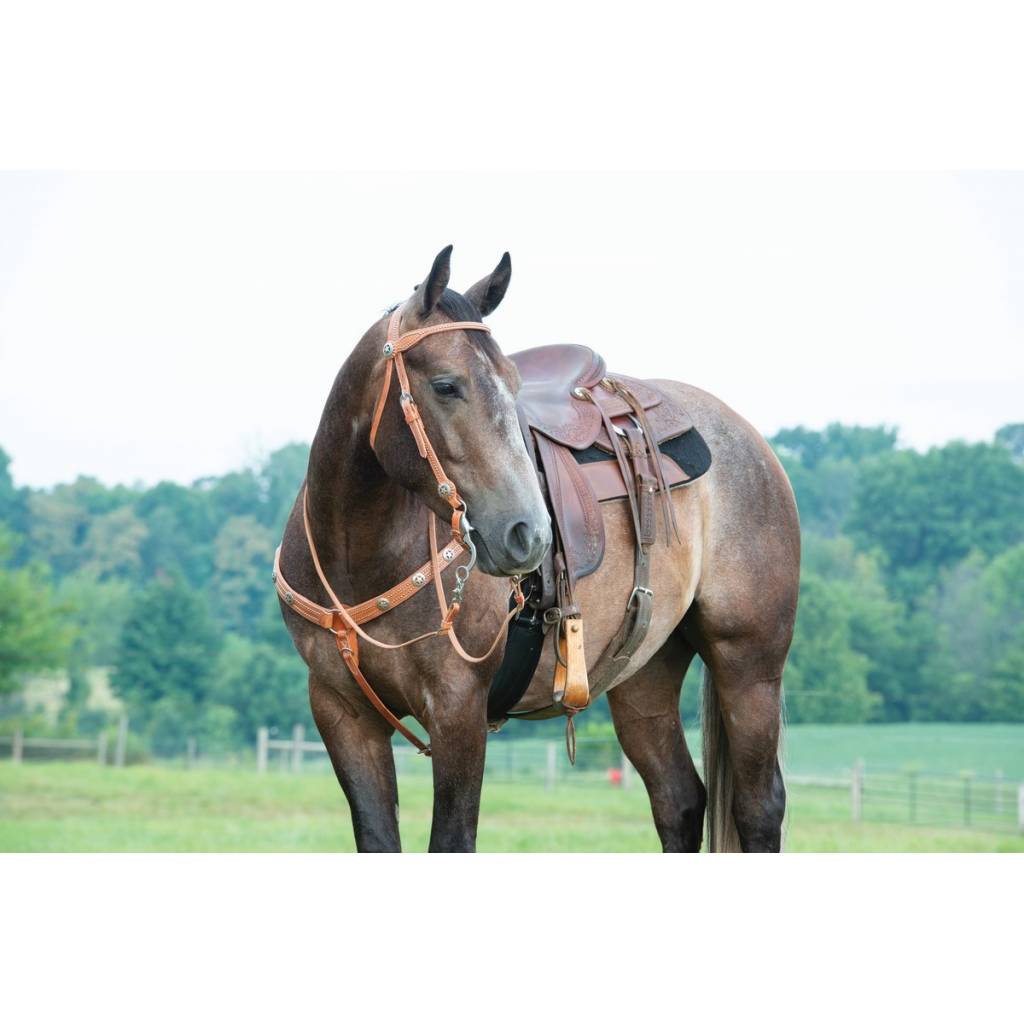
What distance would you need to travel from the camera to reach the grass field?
48.8 feet

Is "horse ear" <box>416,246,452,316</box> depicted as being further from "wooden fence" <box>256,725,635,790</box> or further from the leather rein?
"wooden fence" <box>256,725,635,790</box>

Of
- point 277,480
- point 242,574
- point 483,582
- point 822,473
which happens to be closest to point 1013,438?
point 822,473

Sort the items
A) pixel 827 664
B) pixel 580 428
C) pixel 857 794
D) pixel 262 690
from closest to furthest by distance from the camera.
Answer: pixel 580 428 < pixel 857 794 < pixel 827 664 < pixel 262 690

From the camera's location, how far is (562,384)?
4.43m

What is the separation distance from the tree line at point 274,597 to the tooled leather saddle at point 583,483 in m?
24.7

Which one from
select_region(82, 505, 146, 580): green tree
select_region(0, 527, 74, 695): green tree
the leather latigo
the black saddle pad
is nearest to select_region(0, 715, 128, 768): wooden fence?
select_region(0, 527, 74, 695): green tree

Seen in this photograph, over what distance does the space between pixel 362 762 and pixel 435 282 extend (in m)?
1.52

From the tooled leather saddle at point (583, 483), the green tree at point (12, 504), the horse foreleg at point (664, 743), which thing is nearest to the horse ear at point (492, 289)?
the tooled leather saddle at point (583, 483)

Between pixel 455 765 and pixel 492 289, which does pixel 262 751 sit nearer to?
pixel 455 765

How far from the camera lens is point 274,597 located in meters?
33.5

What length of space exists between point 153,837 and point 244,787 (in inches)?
342

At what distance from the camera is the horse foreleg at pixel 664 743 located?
4645mm

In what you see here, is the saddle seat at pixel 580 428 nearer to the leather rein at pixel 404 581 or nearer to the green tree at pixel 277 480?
the leather rein at pixel 404 581

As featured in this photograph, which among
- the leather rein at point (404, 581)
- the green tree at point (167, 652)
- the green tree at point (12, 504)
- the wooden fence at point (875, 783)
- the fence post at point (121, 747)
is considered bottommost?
the fence post at point (121, 747)
